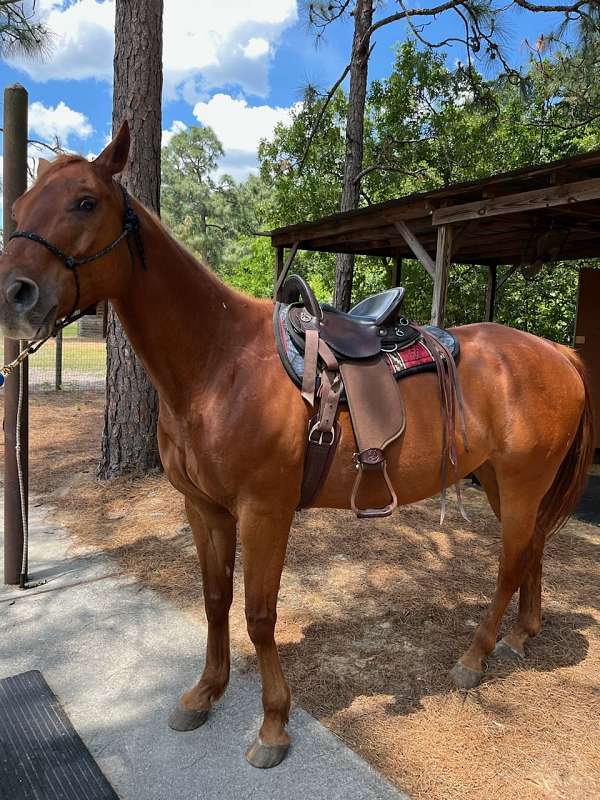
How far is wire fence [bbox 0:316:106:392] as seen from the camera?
1045 cm

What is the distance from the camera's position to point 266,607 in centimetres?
189

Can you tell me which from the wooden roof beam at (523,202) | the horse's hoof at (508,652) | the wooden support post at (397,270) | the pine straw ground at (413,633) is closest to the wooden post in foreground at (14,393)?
the pine straw ground at (413,633)

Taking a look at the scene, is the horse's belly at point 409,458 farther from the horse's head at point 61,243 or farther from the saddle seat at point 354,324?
the horse's head at point 61,243

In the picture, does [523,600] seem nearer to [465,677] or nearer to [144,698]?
[465,677]

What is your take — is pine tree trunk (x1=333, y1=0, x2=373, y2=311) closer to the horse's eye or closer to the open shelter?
the open shelter

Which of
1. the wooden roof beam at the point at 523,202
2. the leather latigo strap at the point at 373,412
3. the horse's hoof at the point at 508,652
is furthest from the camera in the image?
the wooden roof beam at the point at 523,202

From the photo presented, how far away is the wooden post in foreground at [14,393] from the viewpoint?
9.92 ft

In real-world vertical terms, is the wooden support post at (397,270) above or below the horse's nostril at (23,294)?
above

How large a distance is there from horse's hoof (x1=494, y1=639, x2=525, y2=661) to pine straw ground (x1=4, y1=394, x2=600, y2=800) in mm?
57

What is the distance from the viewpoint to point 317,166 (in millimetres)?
12906

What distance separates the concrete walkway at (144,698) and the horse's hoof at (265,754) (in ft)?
0.08

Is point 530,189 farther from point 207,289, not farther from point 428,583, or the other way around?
point 207,289

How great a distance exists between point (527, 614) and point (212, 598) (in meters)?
1.63

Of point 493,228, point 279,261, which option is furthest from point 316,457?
point 279,261
